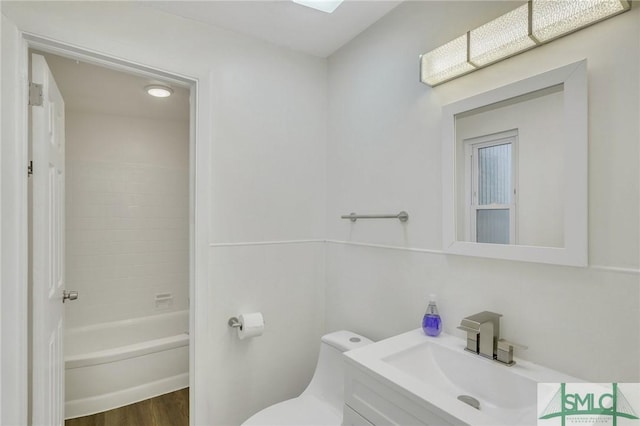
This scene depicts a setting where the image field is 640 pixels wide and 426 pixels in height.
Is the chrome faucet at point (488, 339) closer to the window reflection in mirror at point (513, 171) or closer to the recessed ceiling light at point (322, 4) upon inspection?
the window reflection in mirror at point (513, 171)

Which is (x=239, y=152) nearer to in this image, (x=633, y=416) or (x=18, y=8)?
(x=18, y=8)

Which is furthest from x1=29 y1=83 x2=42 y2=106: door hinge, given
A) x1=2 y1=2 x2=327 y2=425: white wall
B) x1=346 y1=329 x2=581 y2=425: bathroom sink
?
x1=346 y1=329 x2=581 y2=425: bathroom sink

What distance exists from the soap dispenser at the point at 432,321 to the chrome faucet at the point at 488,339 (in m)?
0.15

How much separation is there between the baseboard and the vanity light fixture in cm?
281

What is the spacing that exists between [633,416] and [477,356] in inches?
16.0

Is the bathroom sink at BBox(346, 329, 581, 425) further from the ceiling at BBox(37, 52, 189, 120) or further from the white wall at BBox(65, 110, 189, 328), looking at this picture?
the white wall at BBox(65, 110, 189, 328)

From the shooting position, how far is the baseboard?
7.53ft

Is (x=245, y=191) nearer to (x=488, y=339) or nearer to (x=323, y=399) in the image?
(x=323, y=399)

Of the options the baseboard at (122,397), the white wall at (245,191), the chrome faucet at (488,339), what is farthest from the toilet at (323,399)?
the baseboard at (122,397)

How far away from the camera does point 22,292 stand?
1265 mm

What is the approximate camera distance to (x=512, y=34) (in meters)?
1.12

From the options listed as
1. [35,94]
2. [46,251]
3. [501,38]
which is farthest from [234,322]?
[501,38]

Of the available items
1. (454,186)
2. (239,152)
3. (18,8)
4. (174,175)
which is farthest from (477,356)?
(174,175)

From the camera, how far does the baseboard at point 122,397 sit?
7.53 feet
